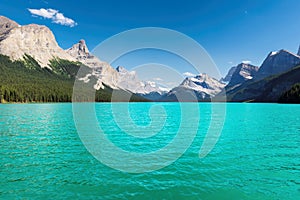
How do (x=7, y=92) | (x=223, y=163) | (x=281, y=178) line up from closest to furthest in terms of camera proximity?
1. (x=281, y=178)
2. (x=223, y=163)
3. (x=7, y=92)

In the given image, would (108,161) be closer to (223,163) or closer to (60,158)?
(60,158)

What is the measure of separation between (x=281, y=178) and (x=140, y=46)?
16.2 metres

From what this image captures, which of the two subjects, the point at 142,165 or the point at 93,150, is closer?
the point at 142,165

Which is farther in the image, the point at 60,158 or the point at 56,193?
the point at 60,158

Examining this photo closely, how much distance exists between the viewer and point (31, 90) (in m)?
195

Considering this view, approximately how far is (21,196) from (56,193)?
2030mm

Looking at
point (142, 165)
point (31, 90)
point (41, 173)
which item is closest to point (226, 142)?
point (142, 165)

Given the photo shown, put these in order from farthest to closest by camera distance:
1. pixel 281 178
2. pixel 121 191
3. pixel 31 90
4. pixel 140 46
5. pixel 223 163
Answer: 1. pixel 31 90
2. pixel 223 163
3. pixel 140 46
4. pixel 281 178
5. pixel 121 191

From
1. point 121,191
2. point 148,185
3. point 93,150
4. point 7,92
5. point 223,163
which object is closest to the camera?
point 121,191

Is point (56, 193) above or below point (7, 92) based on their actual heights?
below

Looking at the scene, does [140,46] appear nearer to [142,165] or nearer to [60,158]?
[142,165]

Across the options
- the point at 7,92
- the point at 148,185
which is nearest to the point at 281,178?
the point at 148,185

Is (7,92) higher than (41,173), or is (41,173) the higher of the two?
(7,92)

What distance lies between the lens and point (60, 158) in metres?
22.4
